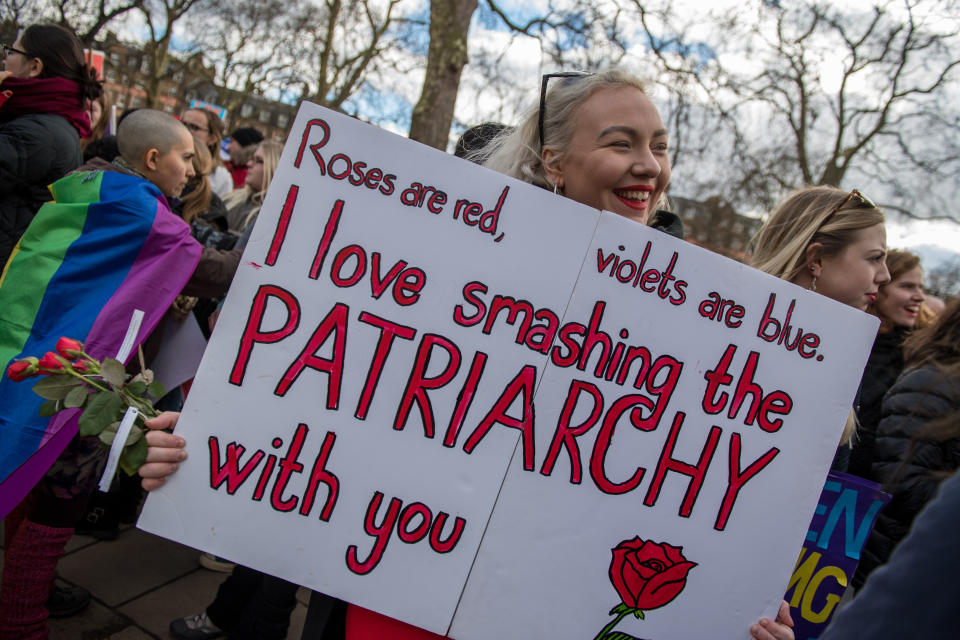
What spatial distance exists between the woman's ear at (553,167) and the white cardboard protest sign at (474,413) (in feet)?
0.94

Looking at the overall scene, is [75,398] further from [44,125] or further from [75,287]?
[44,125]

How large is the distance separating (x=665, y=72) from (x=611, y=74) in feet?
29.5

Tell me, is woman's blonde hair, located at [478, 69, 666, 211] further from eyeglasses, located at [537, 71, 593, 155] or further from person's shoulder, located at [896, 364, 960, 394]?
person's shoulder, located at [896, 364, 960, 394]

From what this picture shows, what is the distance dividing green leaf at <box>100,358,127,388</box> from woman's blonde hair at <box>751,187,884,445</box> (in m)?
1.71

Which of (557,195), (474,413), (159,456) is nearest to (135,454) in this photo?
(159,456)

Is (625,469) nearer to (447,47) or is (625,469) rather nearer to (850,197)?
(850,197)

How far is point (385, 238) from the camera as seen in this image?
3.75ft

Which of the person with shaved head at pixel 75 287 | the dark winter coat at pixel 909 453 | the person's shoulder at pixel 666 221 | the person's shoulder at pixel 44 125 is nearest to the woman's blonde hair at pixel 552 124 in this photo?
the person's shoulder at pixel 666 221

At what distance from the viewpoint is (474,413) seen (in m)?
1.14

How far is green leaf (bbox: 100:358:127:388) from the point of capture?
42.8 inches

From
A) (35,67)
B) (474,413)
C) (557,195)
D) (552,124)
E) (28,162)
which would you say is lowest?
(474,413)

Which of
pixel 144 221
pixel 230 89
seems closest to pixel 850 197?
pixel 144 221

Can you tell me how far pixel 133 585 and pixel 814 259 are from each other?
8.92ft

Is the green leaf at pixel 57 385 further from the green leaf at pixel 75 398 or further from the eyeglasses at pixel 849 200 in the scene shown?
the eyeglasses at pixel 849 200
